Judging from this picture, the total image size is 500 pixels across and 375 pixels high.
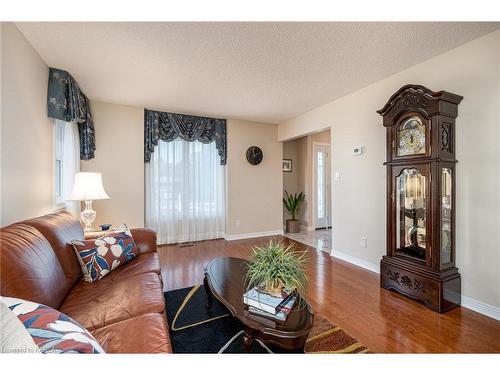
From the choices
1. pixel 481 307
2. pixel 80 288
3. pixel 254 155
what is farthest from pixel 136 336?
pixel 254 155

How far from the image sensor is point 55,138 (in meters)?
2.45

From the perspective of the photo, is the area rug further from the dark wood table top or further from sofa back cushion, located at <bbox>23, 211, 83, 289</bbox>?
sofa back cushion, located at <bbox>23, 211, 83, 289</bbox>

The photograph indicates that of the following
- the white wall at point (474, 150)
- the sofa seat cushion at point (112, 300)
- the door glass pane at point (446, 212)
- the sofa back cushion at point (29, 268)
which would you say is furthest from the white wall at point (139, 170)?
the door glass pane at point (446, 212)

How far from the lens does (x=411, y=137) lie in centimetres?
220

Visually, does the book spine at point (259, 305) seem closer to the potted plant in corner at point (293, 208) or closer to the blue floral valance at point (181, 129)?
the blue floral valance at point (181, 129)

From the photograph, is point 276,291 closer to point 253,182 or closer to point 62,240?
point 62,240

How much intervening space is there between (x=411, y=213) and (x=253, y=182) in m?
2.83

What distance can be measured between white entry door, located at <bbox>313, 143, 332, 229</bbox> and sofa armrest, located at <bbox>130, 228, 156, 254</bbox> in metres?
3.97

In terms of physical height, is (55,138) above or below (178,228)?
above

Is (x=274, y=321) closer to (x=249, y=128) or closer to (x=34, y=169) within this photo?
(x=34, y=169)

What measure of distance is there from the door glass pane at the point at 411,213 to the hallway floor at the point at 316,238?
1.46 meters
